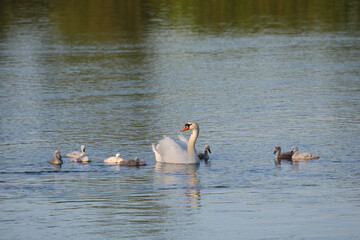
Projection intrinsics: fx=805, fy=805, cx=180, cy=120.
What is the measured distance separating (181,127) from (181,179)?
5.83m

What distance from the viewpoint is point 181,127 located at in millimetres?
22797

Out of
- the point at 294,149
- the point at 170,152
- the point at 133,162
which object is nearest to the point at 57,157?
the point at 133,162

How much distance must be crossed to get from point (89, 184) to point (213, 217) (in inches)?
146

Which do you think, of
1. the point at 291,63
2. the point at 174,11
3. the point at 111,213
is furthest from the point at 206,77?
the point at 174,11

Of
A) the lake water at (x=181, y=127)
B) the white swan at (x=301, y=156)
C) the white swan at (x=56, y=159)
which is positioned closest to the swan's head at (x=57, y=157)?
the white swan at (x=56, y=159)

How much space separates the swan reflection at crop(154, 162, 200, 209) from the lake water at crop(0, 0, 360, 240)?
1.7 inches

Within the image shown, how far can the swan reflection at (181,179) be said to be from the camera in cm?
1533

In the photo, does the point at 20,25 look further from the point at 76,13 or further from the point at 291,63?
the point at 291,63

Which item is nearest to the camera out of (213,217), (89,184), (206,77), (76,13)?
(213,217)

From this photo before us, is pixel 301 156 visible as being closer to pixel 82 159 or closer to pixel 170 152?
pixel 170 152

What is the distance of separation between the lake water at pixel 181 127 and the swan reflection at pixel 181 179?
0.04 meters

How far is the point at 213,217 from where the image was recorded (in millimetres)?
13766

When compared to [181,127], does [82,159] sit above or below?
below

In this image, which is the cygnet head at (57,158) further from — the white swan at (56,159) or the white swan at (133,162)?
the white swan at (133,162)
